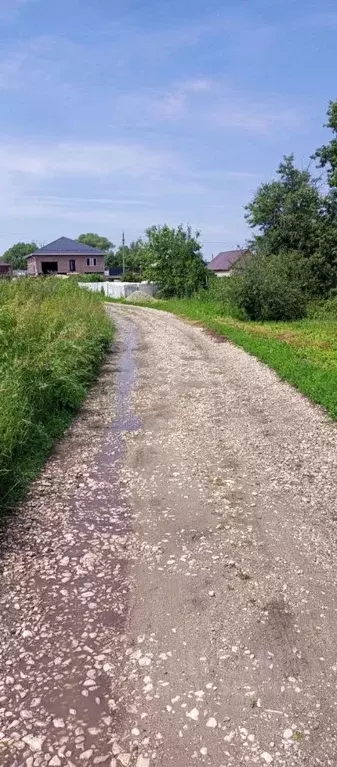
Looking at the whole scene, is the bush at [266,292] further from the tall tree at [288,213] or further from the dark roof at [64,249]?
the dark roof at [64,249]

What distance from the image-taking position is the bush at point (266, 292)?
76.9ft

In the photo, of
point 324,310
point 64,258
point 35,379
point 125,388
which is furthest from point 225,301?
point 64,258

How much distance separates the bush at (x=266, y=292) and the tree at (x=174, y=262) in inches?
444

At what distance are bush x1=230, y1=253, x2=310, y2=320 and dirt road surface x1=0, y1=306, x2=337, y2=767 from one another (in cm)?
1704

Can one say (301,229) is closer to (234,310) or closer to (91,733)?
(234,310)

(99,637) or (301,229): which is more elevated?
(301,229)

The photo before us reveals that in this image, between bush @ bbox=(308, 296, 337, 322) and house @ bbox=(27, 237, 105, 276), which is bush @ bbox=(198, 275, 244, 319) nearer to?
bush @ bbox=(308, 296, 337, 322)

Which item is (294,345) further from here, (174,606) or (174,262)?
(174,262)

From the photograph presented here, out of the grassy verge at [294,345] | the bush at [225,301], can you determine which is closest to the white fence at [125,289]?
the grassy verge at [294,345]

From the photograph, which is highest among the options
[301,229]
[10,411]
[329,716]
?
[301,229]

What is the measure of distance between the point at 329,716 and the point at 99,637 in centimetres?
130

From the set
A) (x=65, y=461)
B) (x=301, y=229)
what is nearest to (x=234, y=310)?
(x=301, y=229)

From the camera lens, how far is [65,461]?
20.8 feet

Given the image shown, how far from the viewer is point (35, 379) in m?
7.94
